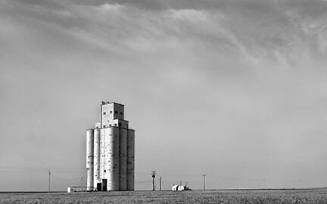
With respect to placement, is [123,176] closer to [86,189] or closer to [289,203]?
[86,189]

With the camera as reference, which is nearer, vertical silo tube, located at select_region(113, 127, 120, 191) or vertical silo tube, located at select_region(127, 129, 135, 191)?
vertical silo tube, located at select_region(113, 127, 120, 191)

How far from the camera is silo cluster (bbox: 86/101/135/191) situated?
592ft

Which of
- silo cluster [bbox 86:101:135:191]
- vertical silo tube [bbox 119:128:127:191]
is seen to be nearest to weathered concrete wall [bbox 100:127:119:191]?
silo cluster [bbox 86:101:135:191]

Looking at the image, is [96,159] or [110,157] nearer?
[110,157]

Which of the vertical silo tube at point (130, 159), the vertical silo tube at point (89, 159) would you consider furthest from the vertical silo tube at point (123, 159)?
the vertical silo tube at point (89, 159)

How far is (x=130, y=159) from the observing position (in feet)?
623

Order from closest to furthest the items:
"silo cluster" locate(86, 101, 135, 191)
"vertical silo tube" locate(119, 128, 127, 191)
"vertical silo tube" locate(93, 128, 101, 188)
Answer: "silo cluster" locate(86, 101, 135, 191) < "vertical silo tube" locate(93, 128, 101, 188) < "vertical silo tube" locate(119, 128, 127, 191)

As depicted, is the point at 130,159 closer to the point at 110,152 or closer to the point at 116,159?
the point at 116,159

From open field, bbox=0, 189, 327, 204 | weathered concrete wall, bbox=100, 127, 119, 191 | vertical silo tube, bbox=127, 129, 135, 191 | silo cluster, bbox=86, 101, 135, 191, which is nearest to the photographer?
open field, bbox=0, 189, 327, 204

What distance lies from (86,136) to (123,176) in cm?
2268

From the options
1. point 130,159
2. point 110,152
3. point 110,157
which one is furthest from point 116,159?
point 130,159

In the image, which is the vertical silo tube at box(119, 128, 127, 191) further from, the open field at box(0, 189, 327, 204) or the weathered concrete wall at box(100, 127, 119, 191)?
the open field at box(0, 189, 327, 204)

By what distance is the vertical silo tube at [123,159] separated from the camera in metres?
184

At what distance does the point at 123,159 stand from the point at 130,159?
4.49m
